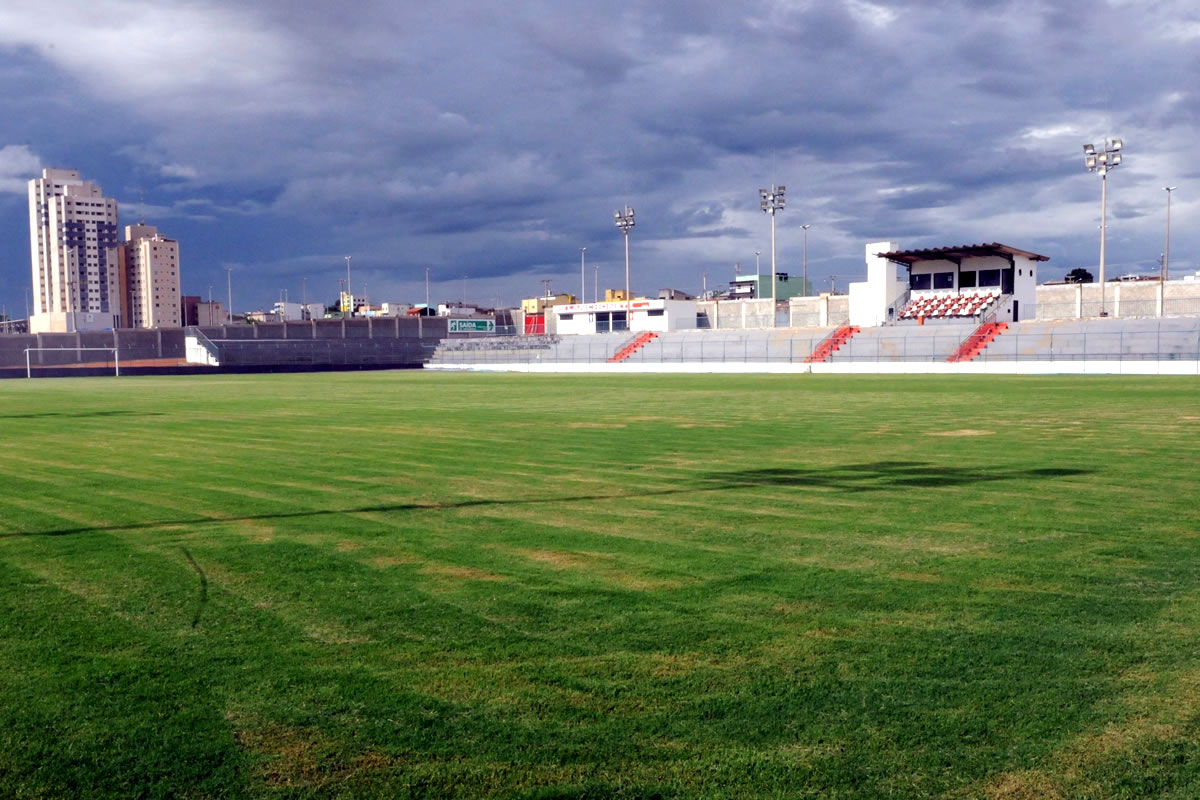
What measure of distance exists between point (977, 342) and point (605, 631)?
61606 millimetres

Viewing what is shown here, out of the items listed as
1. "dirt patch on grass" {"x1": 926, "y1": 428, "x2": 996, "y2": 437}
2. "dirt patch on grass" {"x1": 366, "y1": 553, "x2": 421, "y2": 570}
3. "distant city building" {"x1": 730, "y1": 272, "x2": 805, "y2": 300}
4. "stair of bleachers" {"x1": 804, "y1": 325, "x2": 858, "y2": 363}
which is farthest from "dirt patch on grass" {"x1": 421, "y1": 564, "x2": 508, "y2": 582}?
"distant city building" {"x1": 730, "y1": 272, "x2": 805, "y2": 300}

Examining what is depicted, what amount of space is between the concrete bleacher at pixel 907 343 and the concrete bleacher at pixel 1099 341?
101 inches

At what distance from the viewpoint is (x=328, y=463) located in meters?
15.3

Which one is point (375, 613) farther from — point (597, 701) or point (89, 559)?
point (89, 559)

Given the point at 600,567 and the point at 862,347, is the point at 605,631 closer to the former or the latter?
the point at 600,567

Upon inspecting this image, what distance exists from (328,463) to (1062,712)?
12.4m

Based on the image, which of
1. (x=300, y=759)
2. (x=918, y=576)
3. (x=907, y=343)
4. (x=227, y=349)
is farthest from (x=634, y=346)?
(x=300, y=759)

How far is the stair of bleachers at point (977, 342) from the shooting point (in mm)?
61531

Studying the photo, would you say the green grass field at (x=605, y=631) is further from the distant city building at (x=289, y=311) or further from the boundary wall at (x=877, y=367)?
the distant city building at (x=289, y=311)

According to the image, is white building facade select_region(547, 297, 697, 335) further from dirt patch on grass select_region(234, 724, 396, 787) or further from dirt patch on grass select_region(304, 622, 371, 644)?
dirt patch on grass select_region(234, 724, 396, 787)

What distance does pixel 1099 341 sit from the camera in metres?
56.6

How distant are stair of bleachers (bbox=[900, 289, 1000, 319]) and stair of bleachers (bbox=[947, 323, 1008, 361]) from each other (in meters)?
4.17

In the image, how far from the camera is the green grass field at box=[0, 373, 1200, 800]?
432 centimetres

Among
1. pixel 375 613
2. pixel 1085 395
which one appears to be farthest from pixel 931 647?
pixel 1085 395
